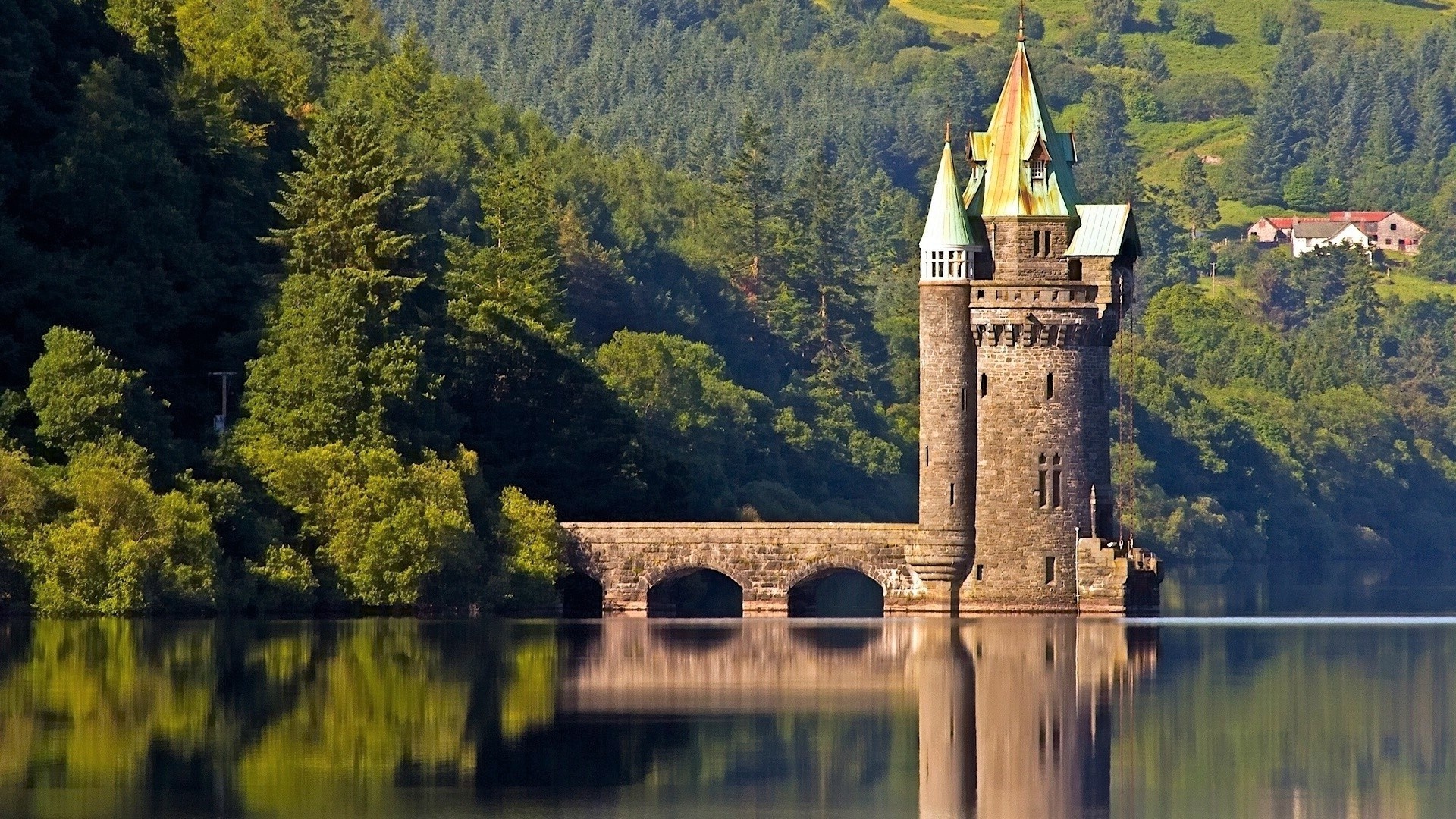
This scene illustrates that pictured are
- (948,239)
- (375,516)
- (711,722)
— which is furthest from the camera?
(948,239)

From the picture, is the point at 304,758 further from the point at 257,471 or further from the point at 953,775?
the point at 257,471

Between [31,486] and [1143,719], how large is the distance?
33675 mm

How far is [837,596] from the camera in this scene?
4646 inches

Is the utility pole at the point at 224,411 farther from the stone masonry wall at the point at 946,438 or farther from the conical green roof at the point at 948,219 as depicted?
the conical green roof at the point at 948,219

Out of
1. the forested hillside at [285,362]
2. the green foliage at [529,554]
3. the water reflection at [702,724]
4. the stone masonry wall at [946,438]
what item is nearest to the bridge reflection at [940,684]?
the water reflection at [702,724]

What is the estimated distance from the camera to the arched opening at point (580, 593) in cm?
9756

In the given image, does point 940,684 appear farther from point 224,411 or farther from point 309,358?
point 224,411

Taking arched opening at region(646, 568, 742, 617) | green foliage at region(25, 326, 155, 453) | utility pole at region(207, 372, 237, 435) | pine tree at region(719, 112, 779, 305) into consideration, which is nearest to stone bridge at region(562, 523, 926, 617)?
arched opening at region(646, 568, 742, 617)

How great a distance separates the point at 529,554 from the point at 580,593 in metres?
4.36

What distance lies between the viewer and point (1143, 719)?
60750 millimetres

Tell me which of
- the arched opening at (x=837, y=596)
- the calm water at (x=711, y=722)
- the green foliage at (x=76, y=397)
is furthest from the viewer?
the arched opening at (x=837, y=596)

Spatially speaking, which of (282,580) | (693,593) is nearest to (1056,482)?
(693,593)

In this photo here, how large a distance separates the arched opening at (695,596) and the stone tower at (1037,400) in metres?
8.13

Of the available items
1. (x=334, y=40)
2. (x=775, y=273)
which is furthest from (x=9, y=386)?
(x=775, y=273)
